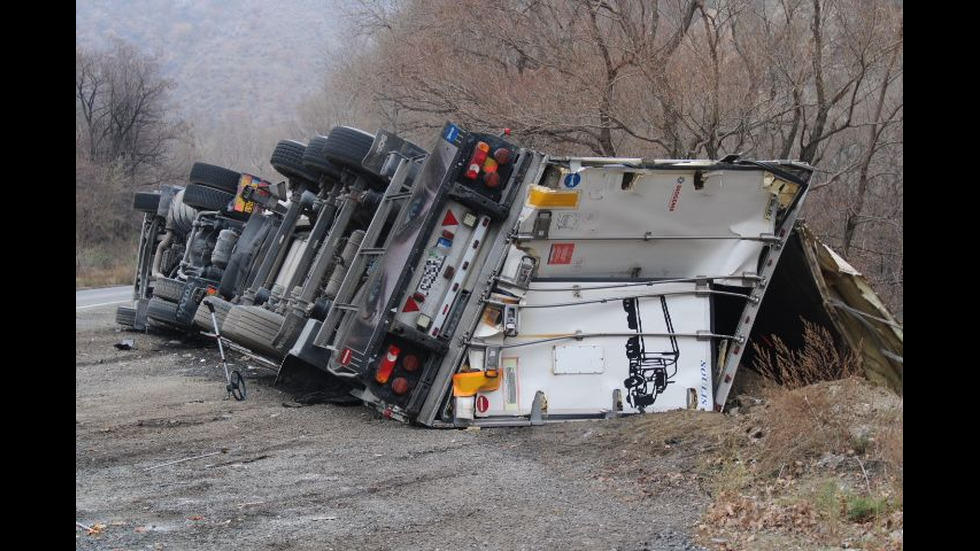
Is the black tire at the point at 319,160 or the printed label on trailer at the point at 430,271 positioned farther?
the black tire at the point at 319,160

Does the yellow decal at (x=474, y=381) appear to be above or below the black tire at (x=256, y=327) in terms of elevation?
above

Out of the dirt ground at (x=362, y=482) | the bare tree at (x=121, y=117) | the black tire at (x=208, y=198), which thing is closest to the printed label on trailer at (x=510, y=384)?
the dirt ground at (x=362, y=482)

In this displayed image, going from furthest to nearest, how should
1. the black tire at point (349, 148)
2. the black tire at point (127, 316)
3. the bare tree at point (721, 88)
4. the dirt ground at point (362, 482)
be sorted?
the black tire at point (127, 316), the bare tree at point (721, 88), the black tire at point (349, 148), the dirt ground at point (362, 482)

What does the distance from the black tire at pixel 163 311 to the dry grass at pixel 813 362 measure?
795 centimetres

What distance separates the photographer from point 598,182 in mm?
8297

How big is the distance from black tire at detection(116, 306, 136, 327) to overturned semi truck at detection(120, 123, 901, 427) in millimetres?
9397

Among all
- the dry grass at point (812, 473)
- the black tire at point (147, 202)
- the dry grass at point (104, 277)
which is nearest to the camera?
the dry grass at point (812, 473)

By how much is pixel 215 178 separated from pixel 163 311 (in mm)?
2112

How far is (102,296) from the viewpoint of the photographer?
28406 millimetres

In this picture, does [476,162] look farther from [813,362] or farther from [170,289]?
[170,289]

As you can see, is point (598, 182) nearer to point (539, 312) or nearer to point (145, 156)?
point (539, 312)

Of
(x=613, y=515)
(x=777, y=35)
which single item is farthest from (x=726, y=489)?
(x=777, y=35)

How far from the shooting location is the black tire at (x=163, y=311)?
1448cm

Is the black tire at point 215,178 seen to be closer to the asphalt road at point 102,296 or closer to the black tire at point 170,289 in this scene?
the black tire at point 170,289
